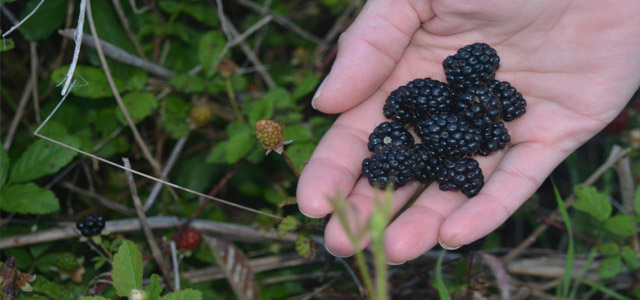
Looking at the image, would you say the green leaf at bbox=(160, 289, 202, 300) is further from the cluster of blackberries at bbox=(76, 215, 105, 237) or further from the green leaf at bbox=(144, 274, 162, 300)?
the cluster of blackberries at bbox=(76, 215, 105, 237)

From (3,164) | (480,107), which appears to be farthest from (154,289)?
(480,107)

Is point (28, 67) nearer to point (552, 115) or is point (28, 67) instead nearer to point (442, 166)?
point (442, 166)

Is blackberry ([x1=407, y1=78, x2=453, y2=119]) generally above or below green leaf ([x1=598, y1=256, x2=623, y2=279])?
above

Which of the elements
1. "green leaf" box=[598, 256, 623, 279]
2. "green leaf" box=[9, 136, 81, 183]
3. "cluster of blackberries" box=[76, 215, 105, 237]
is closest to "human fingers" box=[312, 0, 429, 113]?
"cluster of blackberries" box=[76, 215, 105, 237]

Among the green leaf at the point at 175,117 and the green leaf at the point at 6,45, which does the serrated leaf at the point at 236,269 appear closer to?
the green leaf at the point at 175,117

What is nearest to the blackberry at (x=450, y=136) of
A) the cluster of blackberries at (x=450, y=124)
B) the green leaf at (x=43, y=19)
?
the cluster of blackberries at (x=450, y=124)

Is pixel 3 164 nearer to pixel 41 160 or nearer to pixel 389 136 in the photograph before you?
pixel 41 160
